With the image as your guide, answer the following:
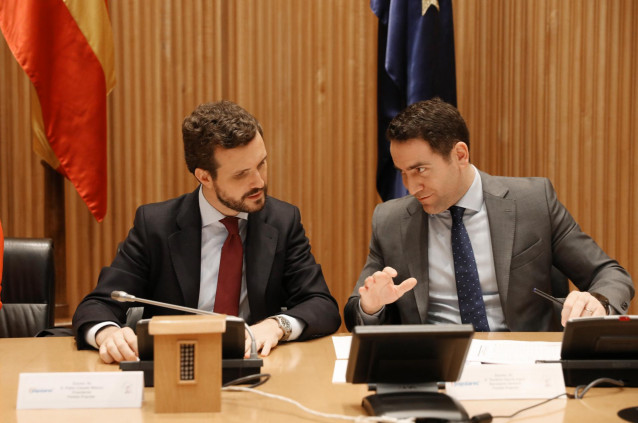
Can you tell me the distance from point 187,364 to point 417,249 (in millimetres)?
1224

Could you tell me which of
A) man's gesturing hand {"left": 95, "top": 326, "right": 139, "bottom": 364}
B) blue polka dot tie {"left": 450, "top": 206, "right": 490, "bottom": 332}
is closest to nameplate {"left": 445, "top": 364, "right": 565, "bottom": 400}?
blue polka dot tie {"left": 450, "top": 206, "right": 490, "bottom": 332}

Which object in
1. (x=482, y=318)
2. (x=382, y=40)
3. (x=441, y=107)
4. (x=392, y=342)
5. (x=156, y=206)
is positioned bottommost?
(x=482, y=318)

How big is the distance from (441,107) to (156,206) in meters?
1.11

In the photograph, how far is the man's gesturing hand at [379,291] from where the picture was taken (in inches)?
81.2

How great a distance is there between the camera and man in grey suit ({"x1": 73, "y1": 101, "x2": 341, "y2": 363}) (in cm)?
239

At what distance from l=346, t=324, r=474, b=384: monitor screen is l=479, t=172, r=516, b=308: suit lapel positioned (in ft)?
3.21

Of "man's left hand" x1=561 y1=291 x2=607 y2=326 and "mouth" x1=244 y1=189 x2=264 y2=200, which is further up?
"mouth" x1=244 y1=189 x2=264 y2=200

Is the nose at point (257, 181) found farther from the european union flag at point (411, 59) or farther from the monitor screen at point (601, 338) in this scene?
the european union flag at point (411, 59)

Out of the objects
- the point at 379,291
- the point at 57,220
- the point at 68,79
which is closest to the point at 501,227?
the point at 379,291

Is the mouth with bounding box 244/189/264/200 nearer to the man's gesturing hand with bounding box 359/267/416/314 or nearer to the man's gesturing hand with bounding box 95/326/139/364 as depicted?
the man's gesturing hand with bounding box 359/267/416/314

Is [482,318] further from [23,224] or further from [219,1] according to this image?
[23,224]

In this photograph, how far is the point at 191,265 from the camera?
2410 mm

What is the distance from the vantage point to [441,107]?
252 cm

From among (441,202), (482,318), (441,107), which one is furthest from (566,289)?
(441,107)
